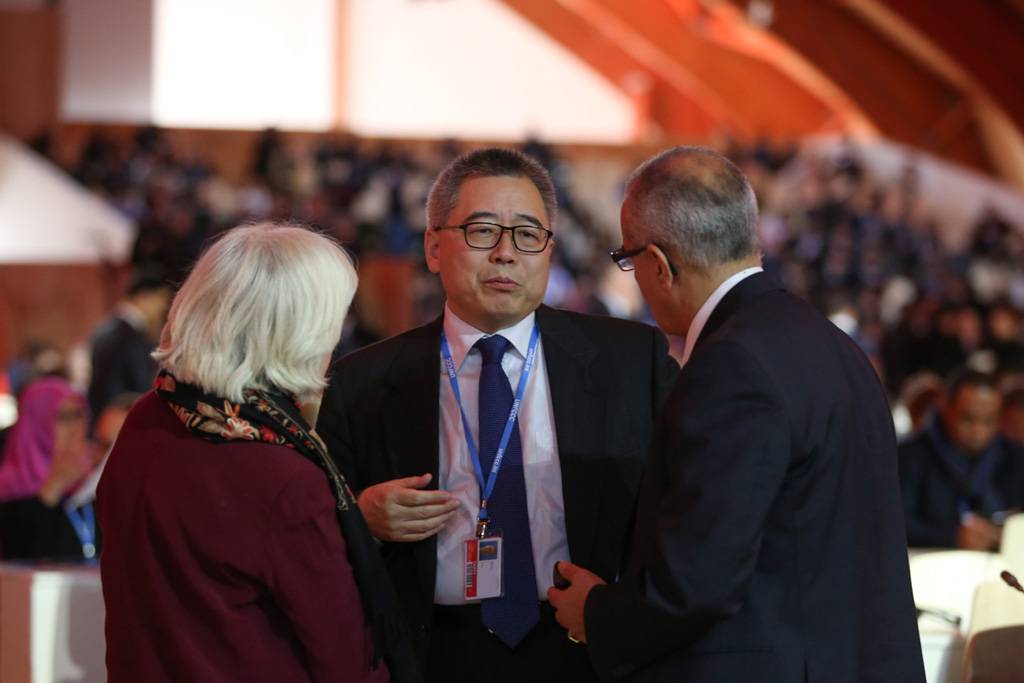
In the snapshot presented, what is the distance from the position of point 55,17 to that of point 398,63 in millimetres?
8168

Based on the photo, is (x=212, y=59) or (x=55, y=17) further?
(x=212, y=59)

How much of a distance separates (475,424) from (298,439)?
1.72 ft

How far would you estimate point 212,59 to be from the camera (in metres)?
21.0

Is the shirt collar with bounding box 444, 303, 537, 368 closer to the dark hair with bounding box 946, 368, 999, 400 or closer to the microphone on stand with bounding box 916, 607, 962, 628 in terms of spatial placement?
the microphone on stand with bounding box 916, 607, 962, 628

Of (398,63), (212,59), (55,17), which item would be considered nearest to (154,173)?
(55,17)

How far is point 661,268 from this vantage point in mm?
1596

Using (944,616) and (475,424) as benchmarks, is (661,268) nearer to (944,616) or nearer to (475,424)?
(475,424)

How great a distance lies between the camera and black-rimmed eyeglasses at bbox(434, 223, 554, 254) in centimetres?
196

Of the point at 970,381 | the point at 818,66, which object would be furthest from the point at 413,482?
the point at 818,66

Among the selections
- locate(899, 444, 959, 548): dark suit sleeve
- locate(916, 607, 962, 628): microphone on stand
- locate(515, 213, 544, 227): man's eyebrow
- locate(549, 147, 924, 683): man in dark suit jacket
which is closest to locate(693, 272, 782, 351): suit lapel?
locate(549, 147, 924, 683): man in dark suit jacket

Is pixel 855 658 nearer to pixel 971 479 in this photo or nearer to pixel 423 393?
pixel 423 393

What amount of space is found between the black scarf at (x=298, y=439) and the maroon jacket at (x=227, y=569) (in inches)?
1.0

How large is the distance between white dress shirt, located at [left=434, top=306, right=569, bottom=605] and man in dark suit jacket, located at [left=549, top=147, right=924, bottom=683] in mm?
310

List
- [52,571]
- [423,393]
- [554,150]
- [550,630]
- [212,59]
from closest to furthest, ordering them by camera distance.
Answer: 1. [550,630]
2. [423,393]
3. [52,571]
4. [554,150]
5. [212,59]
